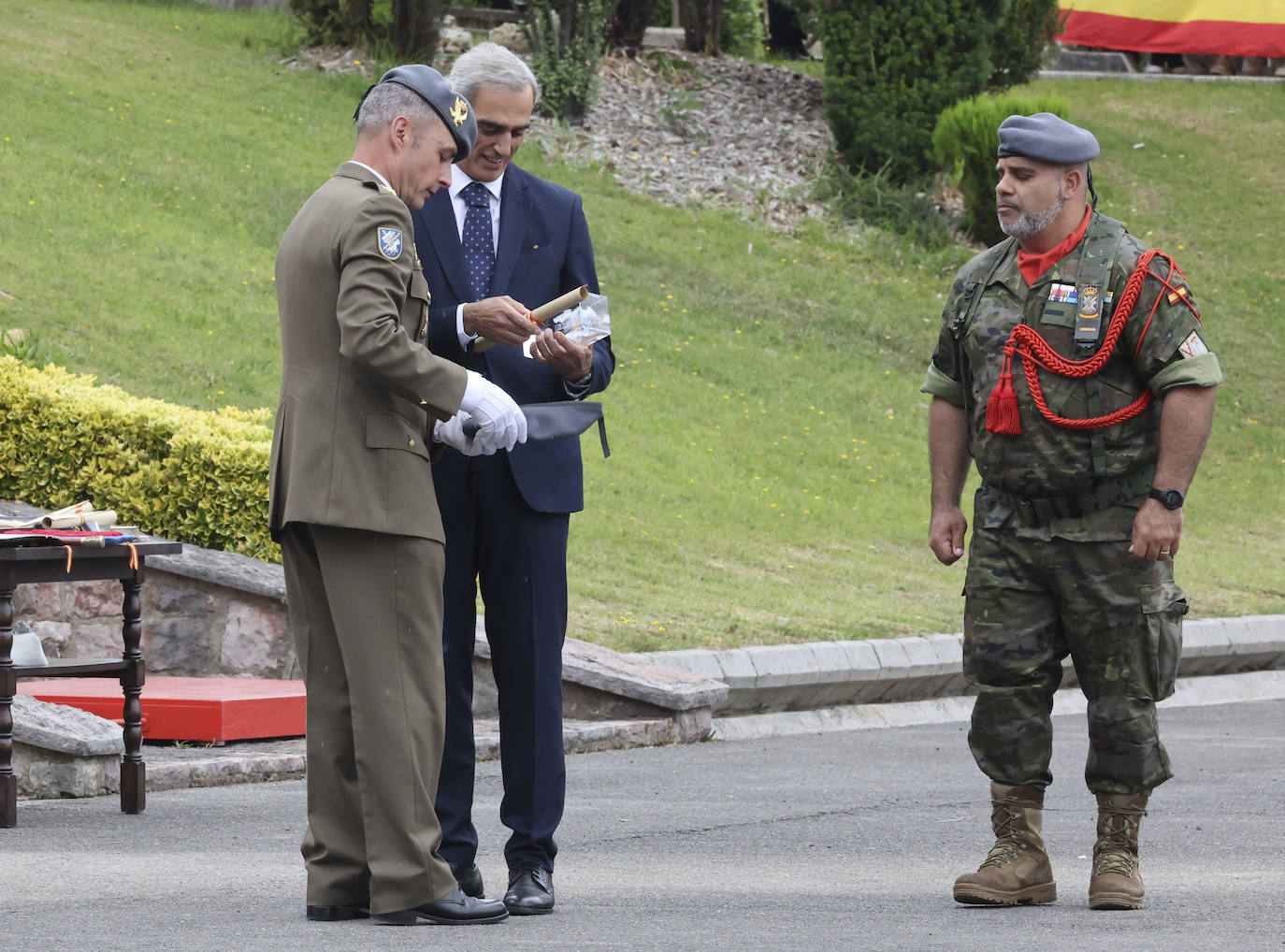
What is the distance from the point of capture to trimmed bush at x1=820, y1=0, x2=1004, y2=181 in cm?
2230

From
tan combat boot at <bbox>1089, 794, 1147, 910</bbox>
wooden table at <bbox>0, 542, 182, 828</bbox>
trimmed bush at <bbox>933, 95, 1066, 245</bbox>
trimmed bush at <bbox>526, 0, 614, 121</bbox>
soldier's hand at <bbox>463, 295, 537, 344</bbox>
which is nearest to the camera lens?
soldier's hand at <bbox>463, 295, 537, 344</bbox>

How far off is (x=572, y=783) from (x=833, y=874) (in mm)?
2038

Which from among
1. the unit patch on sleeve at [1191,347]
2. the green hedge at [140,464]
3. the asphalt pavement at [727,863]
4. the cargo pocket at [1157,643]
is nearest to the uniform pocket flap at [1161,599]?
the cargo pocket at [1157,643]

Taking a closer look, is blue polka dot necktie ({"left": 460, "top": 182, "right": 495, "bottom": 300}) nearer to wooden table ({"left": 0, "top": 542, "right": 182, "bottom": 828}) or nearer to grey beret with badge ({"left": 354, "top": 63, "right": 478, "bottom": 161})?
grey beret with badge ({"left": 354, "top": 63, "right": 478, "bottom": 161})

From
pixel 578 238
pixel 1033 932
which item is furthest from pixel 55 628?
pixel 1033 932

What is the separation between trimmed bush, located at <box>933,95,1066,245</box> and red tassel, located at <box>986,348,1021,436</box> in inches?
645

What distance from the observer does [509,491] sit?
4785 millimetres

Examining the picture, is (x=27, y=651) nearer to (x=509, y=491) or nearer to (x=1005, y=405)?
(x=509, y=491)

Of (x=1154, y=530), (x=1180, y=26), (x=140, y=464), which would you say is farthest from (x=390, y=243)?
(x=1180, y=26)

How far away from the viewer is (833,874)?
5.45 meters

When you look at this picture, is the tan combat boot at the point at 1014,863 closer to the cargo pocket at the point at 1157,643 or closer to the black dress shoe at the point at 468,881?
the cargo pocket at the point at 1157,643

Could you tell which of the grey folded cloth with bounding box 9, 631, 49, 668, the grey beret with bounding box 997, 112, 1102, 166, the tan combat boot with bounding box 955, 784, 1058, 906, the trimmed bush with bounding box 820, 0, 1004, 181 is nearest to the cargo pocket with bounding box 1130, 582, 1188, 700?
the tan combat boot with bounding box 955, 784, 1058, 906

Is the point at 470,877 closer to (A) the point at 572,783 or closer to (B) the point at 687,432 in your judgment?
(A) the point at 572,783

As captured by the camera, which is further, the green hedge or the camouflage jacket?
the green hedge
